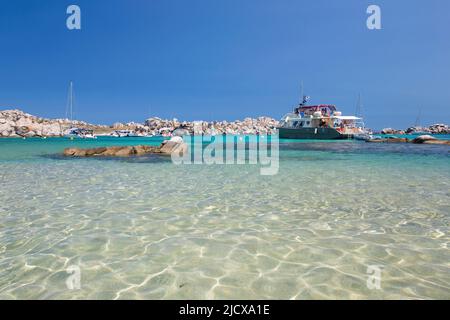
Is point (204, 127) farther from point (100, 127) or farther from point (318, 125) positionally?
point (318, 125)

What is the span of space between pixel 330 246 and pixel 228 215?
8.72 feet

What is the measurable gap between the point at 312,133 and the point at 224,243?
6888cm

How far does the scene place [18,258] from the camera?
4598 millimetres

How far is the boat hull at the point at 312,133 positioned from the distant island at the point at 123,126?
21987 millimetres

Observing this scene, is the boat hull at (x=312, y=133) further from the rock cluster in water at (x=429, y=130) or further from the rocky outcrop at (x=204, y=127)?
the rock cluster in water at (x=429, y=130)

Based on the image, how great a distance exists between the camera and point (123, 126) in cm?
18725

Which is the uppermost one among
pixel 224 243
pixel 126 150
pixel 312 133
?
pixel 312 133

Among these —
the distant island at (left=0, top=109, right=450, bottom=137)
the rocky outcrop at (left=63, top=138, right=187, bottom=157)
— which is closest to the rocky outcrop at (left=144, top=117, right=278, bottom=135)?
the distant island at (left=0, top=109, right=450, bottom=137)

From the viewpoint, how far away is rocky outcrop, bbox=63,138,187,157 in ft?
83.5

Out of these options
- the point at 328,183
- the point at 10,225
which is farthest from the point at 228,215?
the point at 328,183

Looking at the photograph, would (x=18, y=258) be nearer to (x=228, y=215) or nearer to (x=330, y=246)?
(x=228, y=215)

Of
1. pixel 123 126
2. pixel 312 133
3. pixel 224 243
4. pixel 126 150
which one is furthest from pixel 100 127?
pixel 224 243

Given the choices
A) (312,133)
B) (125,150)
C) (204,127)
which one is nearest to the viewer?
(125,150)

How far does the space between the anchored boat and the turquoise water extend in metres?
61.4
